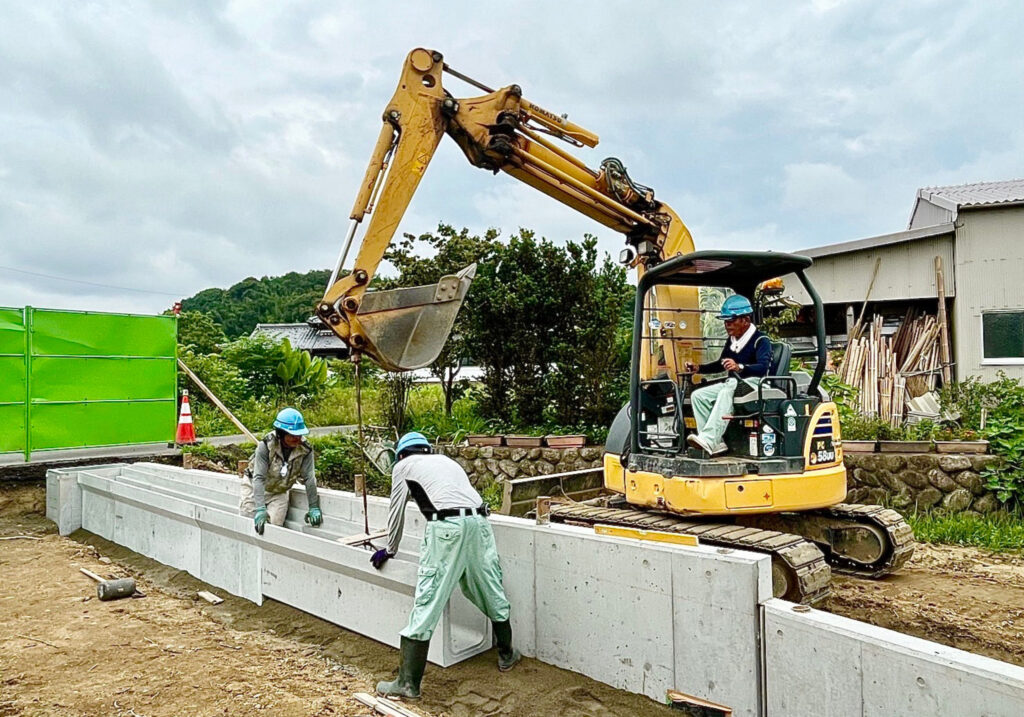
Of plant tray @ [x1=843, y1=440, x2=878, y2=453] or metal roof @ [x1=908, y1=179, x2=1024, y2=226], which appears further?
metal roof @ [x1=908, y1=179, x2=1024, y2=226]

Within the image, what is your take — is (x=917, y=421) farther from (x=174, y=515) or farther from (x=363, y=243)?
(x=174, y=515)

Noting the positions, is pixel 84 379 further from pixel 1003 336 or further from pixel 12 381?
pixel 1003 336

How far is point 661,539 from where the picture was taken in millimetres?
4723

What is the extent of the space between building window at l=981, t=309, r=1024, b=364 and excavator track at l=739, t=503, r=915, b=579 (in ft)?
20.3

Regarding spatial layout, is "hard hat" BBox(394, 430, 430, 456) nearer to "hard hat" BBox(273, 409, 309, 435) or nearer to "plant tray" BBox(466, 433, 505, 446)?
"hard hat" BBox(273, 409, 309, 435)

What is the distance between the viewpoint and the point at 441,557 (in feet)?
15.0

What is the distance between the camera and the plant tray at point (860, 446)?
8.88 m

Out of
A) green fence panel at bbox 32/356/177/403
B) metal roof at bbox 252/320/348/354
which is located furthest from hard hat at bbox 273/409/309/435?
metal roof at bbox 252/320/348/354

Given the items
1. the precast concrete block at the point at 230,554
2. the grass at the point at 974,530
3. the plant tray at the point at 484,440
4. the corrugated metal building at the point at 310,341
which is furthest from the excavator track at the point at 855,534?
the corrugated metal building at the point at 310,341

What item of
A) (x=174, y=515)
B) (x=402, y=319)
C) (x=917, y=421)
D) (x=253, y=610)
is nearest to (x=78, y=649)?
(x=253, y=610)

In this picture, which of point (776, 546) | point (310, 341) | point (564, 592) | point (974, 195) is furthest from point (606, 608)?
point (310, 341)

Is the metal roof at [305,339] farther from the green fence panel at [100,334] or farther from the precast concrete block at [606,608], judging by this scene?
the precast concrete block at [606,608]

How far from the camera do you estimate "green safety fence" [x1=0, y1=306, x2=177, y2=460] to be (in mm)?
10023

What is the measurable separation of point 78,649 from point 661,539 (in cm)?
420
